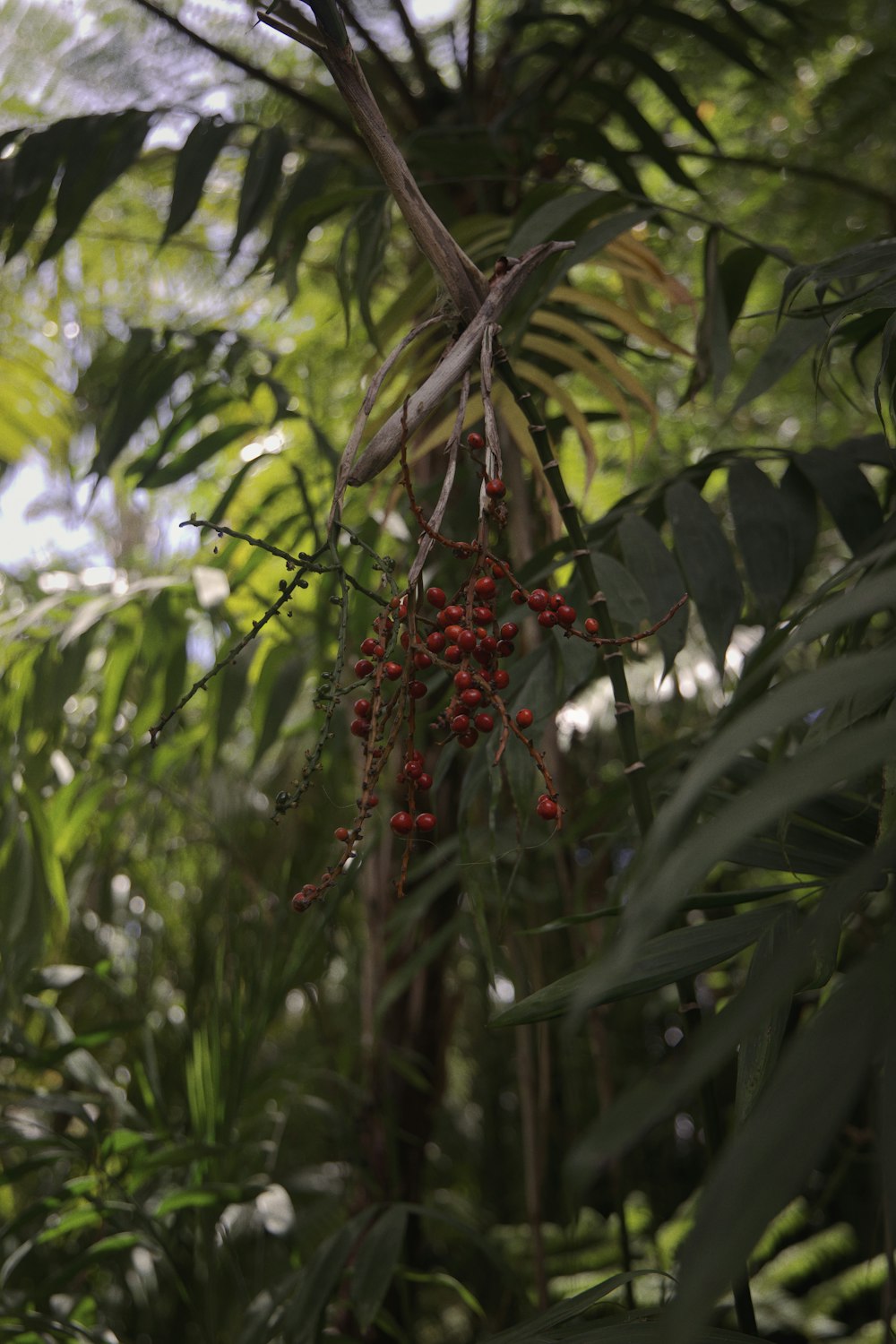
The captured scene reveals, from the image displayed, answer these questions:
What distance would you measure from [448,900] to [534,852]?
11cm

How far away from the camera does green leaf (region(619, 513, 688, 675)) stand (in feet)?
1.90

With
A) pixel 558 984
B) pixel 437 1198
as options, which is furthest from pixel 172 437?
pixel 437 1198

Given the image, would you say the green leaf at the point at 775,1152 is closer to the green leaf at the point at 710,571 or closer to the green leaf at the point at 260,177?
the green leaf at the point at 710,571

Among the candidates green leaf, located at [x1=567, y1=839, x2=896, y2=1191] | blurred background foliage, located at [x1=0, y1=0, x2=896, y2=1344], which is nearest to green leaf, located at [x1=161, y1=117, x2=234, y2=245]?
blurred background foliage, located at [x1=0, y1=0, x2=896, y2=1344]

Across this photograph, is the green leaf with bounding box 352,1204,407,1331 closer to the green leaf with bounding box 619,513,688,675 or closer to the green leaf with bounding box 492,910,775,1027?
the green leaf with bounding box 492,910,775,1027

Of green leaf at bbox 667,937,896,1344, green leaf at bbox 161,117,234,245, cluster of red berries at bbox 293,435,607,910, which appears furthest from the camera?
green leaf at bbox 161,117,234,245

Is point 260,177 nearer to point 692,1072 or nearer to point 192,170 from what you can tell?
point 192,170

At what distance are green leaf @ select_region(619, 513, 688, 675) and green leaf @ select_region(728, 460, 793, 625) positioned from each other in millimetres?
53

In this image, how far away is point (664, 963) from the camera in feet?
1.36

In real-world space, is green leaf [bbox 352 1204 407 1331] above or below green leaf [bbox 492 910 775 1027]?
below

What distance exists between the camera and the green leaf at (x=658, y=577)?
58 centimetres

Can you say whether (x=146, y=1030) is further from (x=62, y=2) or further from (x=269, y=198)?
(x=62, y=2)

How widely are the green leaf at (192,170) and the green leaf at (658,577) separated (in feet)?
1.53

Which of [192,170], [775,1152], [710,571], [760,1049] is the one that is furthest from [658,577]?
[192,170]
